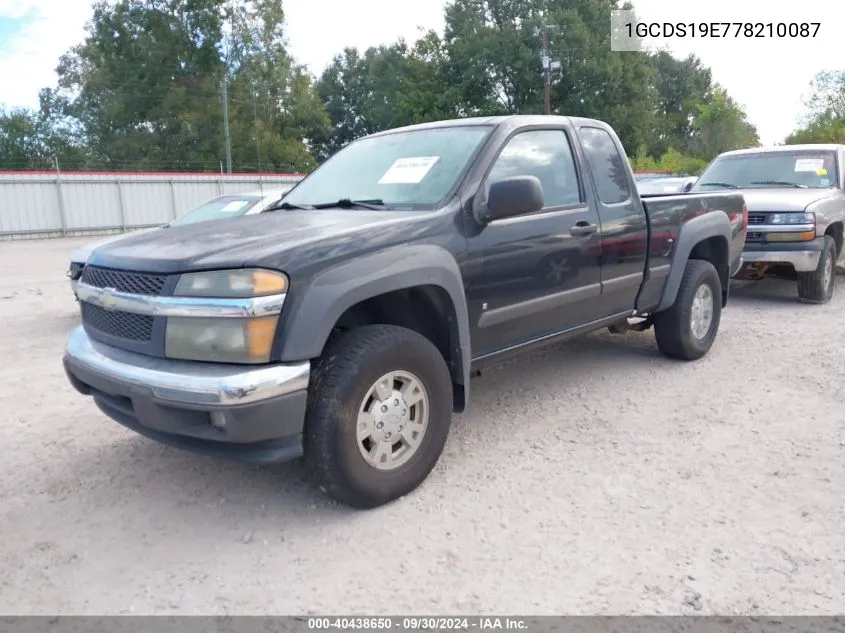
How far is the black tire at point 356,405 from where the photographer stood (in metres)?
3.00

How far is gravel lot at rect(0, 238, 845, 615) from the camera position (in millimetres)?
2635

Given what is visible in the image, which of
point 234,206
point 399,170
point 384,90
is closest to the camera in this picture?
point 399,170

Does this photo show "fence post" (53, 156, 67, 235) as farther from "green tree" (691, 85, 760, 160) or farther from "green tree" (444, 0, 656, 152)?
"green tree" (691, 85, 760, 160)

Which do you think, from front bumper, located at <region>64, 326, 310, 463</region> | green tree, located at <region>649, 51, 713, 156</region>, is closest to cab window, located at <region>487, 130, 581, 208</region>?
front bumper, located at <region>64, 326, 310, 463</region>

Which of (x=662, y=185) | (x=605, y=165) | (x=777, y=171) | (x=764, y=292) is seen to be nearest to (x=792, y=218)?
(x=777, y=171)

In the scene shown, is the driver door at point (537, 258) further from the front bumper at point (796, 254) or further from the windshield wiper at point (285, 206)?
the front bumper at point (796, 254)

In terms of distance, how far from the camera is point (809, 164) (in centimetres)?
850

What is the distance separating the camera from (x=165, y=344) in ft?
9.77

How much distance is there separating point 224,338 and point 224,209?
6019 mm

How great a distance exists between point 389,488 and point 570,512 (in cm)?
83

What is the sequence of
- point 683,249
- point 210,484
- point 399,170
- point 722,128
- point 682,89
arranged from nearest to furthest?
point 210,484, point 399,170, point 683,249, point 722,128, point 682,89

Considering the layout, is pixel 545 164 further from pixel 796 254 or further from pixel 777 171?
pixel 777 171

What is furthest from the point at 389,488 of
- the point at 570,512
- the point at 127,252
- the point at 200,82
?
the point at 200,82

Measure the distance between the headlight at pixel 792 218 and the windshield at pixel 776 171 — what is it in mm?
976
